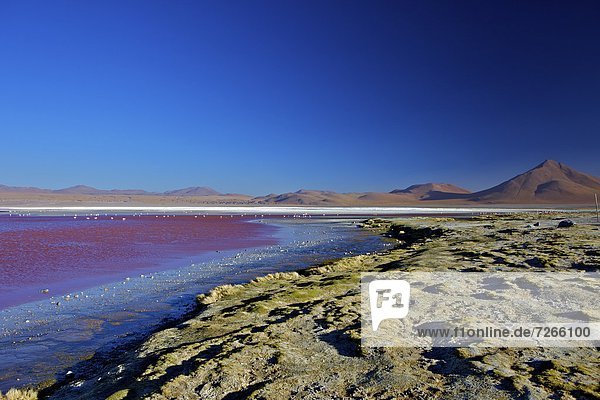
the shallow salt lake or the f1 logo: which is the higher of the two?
the f1 logo

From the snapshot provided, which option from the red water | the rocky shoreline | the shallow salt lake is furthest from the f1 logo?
the red water

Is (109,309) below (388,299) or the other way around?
below

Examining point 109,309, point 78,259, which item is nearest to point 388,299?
point 109,309

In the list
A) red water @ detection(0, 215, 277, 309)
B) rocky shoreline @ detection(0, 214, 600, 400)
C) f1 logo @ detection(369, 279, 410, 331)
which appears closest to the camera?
rocky shoreline @ detection(0, 214, 600, 400)

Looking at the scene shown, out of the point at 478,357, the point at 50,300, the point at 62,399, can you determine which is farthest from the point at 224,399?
the point at 50,300

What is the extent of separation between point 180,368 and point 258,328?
2779 mm

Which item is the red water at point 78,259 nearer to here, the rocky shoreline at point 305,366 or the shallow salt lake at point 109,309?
the shallow salt lake at point 109,309

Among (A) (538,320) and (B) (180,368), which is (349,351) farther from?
(A) (538,320)

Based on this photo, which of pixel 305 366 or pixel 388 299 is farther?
pixel 388 299

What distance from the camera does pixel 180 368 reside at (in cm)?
828

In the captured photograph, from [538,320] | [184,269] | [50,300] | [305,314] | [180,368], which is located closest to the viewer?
[180,368]

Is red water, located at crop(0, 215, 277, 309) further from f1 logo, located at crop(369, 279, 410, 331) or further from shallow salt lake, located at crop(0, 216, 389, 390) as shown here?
f1 logo, located at crop(369, 279, 410, 331)

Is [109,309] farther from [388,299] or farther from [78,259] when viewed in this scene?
[78,259]

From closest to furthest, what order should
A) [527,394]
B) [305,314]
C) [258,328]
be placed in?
[527,394] < [258,328] < [305,314]
